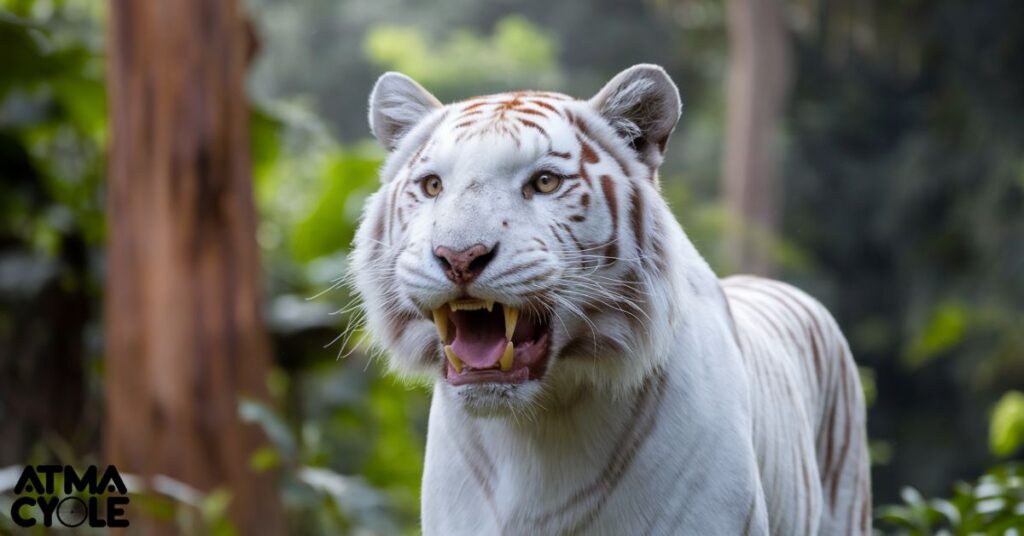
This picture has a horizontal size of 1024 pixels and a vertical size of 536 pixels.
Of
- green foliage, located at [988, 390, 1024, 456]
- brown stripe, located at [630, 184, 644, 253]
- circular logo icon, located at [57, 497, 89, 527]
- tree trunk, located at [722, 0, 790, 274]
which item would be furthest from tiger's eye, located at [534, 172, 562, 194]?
tree trunk, located at [722, 0, 790, 274]

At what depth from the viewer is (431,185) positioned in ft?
7.65

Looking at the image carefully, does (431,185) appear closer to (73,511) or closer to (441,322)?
(441,322)

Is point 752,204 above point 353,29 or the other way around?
the other way around

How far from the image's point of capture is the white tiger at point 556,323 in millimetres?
2213

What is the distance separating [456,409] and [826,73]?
16641mm

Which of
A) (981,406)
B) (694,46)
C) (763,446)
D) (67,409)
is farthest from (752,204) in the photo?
(763,446)

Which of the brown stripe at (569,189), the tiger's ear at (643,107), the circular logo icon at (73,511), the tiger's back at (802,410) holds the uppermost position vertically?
the tiger's ear at (643,107)

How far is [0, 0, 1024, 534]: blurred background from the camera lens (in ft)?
19.0

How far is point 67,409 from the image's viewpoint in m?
7.16

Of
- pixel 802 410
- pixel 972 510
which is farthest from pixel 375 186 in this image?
pixel 802 410

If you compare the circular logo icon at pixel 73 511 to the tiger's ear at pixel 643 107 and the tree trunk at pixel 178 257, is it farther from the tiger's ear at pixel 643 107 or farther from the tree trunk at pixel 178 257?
the tiger's ear at pixel 643 107

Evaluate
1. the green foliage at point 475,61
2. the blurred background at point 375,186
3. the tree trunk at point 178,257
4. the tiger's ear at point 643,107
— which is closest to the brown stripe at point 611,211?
the tiger's ear at point 643,107

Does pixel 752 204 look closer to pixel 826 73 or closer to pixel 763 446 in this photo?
pixel 826 73

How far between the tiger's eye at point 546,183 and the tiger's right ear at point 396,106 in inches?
14.3
